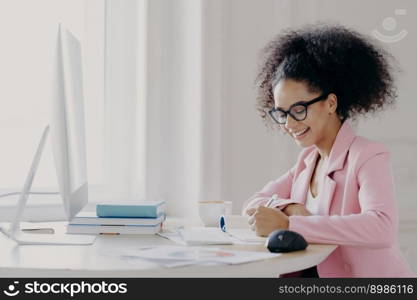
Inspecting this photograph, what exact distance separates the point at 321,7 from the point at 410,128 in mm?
643

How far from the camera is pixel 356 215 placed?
1656mm

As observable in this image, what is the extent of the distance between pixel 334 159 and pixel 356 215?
0.95 feet

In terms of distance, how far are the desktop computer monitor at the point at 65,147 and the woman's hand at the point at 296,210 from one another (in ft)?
1.75

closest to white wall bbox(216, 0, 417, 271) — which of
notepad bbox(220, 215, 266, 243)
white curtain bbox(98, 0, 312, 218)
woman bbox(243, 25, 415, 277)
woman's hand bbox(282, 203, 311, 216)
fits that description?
white curtain bbox(98, 0, 312, 218)

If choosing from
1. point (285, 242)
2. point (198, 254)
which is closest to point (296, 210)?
point (285, 242)

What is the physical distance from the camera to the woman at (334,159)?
166 cm

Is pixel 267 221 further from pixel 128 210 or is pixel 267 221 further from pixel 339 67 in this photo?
pixel 339 67

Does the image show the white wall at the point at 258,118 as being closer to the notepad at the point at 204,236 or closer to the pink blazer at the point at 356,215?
the pink blazer at the point at 356,215

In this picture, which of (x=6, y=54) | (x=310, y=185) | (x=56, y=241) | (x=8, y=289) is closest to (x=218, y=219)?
(x=310, y=185)

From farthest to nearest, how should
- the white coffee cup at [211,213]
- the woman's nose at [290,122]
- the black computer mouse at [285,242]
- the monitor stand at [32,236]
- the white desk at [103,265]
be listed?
the white coffee cup at [211,213]
the woman's nose at [290,122]
the monitor stand at [32,236]
the black computer mouse at [285,242]
the white desk at [103,265]

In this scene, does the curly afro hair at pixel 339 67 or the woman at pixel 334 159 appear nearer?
the woman at pixel 334 159

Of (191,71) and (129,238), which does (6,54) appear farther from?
(129,238)

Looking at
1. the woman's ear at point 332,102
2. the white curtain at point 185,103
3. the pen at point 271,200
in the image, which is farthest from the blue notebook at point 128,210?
the white curtain at point 185,103

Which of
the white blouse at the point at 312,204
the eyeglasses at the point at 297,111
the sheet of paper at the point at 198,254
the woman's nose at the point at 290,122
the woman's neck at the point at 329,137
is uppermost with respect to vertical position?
the eyeglasses at the point at 297,111
